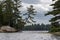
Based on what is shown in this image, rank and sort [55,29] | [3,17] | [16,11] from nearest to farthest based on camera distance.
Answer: [55,29], [3,17], [16,11]

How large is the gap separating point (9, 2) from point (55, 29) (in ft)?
131

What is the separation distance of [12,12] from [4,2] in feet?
16.2

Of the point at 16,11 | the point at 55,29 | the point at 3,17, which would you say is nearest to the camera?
the point at 55,29

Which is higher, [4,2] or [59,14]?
[4,2]

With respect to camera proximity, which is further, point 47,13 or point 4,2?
point 4,2

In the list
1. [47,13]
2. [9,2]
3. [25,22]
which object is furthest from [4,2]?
[47,13]

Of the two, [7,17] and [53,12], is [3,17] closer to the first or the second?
[7,17]

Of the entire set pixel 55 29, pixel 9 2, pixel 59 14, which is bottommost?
pixel 55 29

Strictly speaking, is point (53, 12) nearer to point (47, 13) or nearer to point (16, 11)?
point (47, 13)

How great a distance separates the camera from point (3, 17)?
8838 cm

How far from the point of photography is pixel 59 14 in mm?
56094

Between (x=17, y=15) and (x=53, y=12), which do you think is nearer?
(x=53, y=12)

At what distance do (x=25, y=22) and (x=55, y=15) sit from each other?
41302 mm

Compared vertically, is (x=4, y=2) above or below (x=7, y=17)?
above
